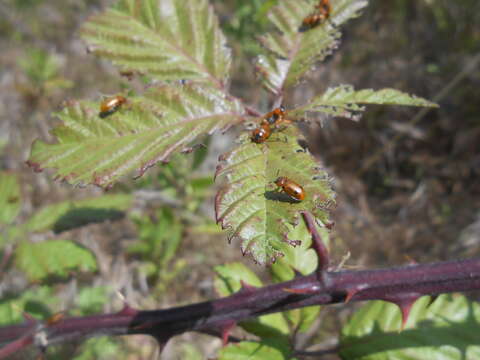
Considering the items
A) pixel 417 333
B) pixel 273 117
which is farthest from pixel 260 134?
pixel 417 333

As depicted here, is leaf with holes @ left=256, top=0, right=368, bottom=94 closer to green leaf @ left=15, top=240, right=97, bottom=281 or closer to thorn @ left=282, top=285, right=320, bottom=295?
thorn @ left=282, top=285, right=320, bottom=295

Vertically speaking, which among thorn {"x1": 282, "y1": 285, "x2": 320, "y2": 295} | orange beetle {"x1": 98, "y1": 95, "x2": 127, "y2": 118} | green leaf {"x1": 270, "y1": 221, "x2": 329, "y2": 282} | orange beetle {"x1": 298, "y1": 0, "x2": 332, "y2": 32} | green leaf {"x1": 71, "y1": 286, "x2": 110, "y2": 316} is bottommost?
green leaf {"x1": 71, "y1": 286, "x2": 110, "y2": 316}

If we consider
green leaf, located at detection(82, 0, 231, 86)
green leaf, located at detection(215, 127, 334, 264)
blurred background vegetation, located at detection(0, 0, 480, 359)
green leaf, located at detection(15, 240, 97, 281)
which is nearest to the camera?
green leaf, located at detection(215, 127, 334, 264)

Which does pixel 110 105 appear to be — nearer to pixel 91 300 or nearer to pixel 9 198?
pixel 9 198

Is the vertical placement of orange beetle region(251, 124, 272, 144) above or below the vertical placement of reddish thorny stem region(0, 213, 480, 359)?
above

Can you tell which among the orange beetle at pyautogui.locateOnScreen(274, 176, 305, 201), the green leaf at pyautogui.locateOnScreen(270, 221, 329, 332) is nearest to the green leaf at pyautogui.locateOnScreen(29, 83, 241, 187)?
the orange beetle at pyautogui.locateOnScreen(274, 176, 305, 201)
